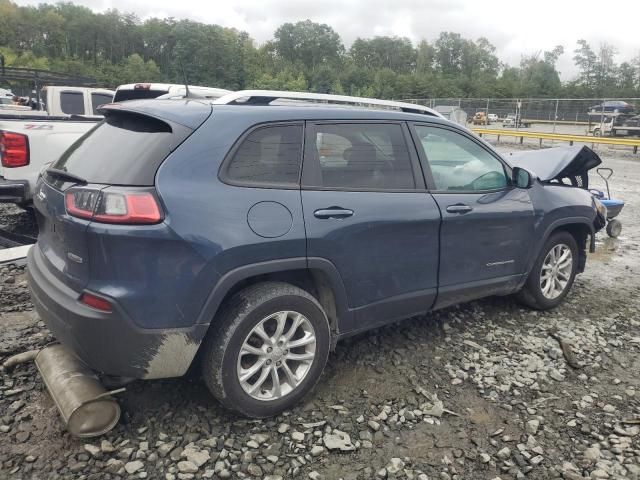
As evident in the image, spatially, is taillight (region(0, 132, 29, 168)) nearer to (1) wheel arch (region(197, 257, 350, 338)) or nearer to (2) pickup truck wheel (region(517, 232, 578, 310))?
(1) wheel arch (region(197, 257, 350, 338))

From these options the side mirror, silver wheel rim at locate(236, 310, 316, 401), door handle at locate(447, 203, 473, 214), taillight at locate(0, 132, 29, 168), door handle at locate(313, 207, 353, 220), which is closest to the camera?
silver wheel rim at locate(236, 310, 316, 401)

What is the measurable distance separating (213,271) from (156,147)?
69 centimetres

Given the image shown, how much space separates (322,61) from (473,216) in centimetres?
12705

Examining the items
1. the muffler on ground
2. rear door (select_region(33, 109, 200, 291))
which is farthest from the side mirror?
the muffler on ground

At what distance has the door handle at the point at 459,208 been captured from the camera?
3.57m

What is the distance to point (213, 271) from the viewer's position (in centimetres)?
258

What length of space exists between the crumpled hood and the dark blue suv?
1.78 metres

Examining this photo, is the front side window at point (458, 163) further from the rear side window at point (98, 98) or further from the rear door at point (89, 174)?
the rear side window at point (98, 98)

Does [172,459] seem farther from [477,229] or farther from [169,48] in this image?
[169,48]

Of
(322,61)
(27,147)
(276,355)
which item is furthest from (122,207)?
(322,61)

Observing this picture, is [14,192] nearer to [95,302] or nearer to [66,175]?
[66,175]

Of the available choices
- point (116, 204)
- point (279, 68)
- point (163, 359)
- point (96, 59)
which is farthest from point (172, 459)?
point (279, 68)

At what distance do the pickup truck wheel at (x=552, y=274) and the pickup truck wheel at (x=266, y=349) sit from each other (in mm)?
2283

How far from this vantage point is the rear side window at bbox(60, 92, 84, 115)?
994 centimetres
